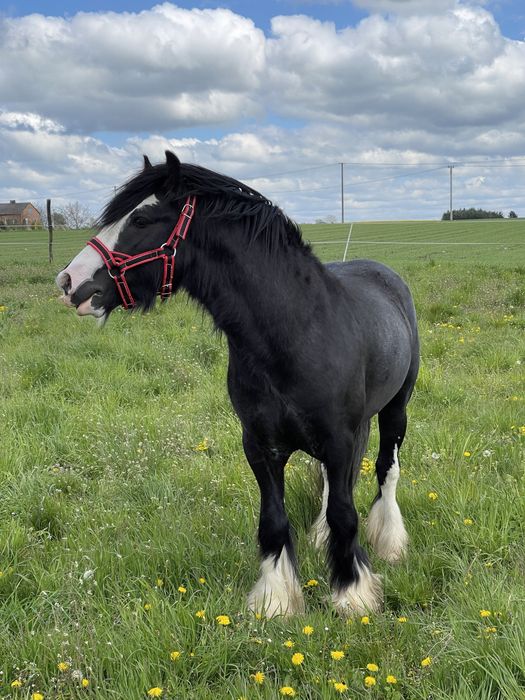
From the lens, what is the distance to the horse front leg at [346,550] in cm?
295

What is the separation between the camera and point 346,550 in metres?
3.09

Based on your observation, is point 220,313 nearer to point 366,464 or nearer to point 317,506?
point 317,506

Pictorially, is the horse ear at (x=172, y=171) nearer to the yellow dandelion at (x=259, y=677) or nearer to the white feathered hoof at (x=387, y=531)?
the yellow dandelion at (x=259, y=677)

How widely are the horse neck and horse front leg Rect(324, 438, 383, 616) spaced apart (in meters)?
0.65

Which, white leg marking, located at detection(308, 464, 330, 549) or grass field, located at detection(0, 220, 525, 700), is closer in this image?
grass field, located at detection(0, 220, 525, 700)

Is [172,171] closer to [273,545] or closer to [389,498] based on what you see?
[273,545]

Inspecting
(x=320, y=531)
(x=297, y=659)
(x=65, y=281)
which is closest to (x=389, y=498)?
(x=320, y=531)

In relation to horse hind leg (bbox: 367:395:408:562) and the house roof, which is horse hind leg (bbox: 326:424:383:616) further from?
the house roof

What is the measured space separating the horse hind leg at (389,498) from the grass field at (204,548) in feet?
0.38

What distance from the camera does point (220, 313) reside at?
9.05 ft

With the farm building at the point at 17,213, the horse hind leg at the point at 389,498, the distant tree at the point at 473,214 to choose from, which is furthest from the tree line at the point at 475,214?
the horse hind leg at the point at 389,498

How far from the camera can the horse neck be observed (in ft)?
8.92

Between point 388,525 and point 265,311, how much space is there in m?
1.82

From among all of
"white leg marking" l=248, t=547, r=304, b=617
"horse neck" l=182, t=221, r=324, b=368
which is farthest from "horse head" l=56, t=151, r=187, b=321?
"white leg marking" l=248, t=547, r=304, b=617
